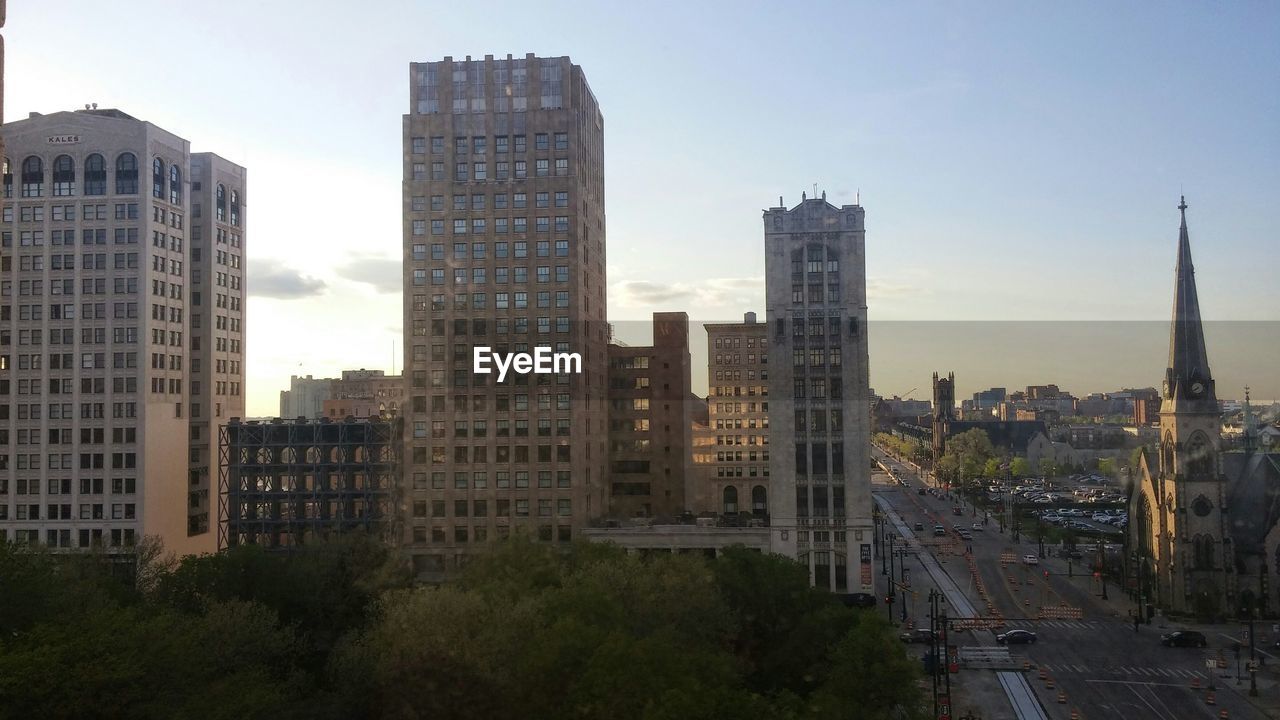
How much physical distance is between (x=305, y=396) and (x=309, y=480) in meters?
107

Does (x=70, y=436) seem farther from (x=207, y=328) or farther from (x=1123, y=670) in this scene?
(x=1123, y=670)

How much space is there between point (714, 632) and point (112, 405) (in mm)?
61829

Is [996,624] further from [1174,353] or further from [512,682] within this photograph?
[512,682]

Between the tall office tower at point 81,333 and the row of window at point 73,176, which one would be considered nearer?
the tall office tower at point 81,333

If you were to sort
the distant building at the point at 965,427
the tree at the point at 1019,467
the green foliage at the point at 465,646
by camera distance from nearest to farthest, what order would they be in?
1. the green foliage at the point at 465,646
2. the distant building at the point at 965,427
3. the tree at the point at 1019,467

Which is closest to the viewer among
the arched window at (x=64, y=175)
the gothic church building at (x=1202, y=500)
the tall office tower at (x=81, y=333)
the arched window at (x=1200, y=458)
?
the gothic church building at (x=1202, y=500)

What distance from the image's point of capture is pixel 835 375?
79375mm

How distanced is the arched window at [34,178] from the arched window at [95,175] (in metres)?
3.91

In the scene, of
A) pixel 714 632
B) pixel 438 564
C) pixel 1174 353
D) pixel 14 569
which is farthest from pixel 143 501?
pixel 1174 353

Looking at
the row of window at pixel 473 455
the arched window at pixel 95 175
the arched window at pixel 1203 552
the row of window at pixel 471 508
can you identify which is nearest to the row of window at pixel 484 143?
the row of window at pixel 473 455

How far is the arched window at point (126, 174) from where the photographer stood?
81.5 meters

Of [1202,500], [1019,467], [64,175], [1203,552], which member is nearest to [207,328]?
[64,175]

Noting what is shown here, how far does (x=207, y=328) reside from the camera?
90250 mm

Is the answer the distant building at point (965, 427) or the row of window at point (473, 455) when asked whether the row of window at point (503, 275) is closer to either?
the row of window at point (473, 455)
